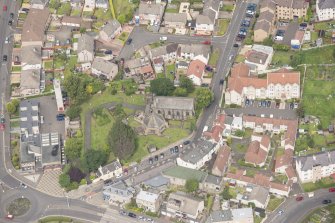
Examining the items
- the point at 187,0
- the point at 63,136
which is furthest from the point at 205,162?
the point at 187,0

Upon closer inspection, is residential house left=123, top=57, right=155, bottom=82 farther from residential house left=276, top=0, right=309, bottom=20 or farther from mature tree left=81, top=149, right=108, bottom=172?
residential house left=276, top=0, right=309, bottom=20

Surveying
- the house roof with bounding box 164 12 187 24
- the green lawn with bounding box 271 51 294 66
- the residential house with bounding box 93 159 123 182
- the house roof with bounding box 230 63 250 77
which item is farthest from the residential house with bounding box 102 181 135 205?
the house roof with bounding box 164 12 187 24

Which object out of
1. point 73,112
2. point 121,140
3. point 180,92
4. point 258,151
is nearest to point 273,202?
point 258,151

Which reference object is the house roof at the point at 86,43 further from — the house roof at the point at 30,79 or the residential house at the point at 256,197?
the residential house at the point at 256,197

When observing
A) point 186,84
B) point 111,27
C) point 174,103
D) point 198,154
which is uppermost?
point 111,27

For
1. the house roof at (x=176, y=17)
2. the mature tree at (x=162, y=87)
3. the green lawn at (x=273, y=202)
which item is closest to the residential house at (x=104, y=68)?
the mature tree at (x=162, y=87)

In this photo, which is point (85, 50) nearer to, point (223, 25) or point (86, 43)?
point (86, 43)
